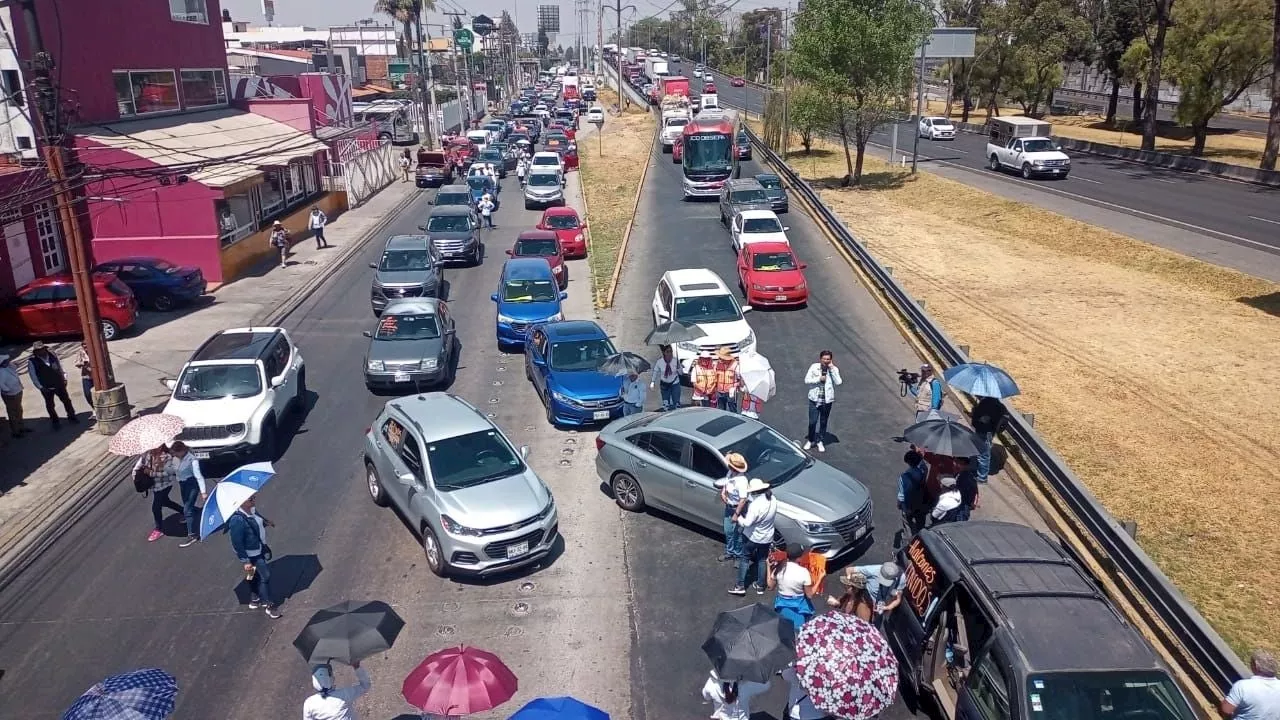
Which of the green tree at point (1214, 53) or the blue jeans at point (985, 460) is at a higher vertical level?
the green tree at point (1214, 53)

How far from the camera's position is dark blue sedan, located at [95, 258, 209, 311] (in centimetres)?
2364

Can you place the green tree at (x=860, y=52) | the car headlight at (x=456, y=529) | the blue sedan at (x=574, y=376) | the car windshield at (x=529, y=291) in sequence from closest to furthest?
1. the car headlight at (x=456, y=529)
2. the blue sedan at (x=574, y=376)
3. the car windshield at (x=529, y=291)
4. the green tree at (x=860, y=52)

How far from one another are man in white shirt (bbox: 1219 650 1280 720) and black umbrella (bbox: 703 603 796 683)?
3.68m

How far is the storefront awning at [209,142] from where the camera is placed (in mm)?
25359

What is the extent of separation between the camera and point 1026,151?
42438 mm

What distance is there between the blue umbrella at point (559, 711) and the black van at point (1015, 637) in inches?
124

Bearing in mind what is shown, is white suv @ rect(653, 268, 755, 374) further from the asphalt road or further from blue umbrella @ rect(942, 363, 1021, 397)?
the asphalt road

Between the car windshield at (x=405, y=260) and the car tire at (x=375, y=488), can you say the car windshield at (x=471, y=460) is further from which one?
the car windshield at (x=405, y=260)

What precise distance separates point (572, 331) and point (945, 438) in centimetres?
810

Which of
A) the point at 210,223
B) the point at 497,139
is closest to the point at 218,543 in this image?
the point at 210,223

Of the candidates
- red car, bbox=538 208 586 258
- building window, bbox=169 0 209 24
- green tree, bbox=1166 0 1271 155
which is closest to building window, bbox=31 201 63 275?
building window, bbox=169 0 209 24

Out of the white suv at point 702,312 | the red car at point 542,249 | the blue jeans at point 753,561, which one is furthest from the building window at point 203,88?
the blue jeans at point 753,561

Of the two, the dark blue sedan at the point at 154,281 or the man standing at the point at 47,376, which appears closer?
the man standing at the point at 47,376

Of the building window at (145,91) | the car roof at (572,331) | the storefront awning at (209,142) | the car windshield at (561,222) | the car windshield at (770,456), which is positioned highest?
the building window at (145,91)
